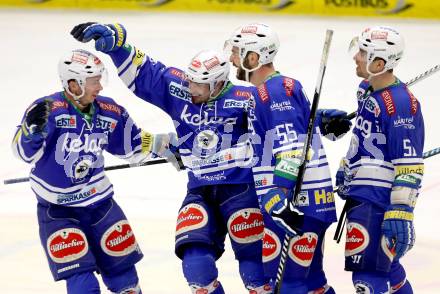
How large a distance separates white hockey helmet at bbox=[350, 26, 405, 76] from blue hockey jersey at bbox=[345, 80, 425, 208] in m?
0.14

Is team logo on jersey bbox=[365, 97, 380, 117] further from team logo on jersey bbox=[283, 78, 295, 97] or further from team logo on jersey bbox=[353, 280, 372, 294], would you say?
team logo on jersey bbox=[353, 280, 372, 294]

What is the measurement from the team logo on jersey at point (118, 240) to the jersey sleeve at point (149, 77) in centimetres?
75

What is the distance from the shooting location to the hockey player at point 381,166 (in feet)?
20.5

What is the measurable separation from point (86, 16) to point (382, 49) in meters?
9.99

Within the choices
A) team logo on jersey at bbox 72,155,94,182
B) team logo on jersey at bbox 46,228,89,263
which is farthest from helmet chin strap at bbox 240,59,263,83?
team logo on jersey at bbox 46,228,89,263

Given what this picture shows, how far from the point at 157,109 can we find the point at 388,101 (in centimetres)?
596

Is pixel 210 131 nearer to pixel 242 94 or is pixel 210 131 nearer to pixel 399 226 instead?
pixel 242 94

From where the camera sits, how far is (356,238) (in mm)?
6477

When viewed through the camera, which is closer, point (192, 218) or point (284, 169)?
point (284, 169)

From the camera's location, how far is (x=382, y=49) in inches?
252

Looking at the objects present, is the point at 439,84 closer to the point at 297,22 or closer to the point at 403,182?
the point at 297,22

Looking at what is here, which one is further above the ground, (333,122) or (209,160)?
(333,122)

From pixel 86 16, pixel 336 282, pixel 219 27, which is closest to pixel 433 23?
pixel 219 27

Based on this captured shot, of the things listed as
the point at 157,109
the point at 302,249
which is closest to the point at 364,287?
the point at 302,249
